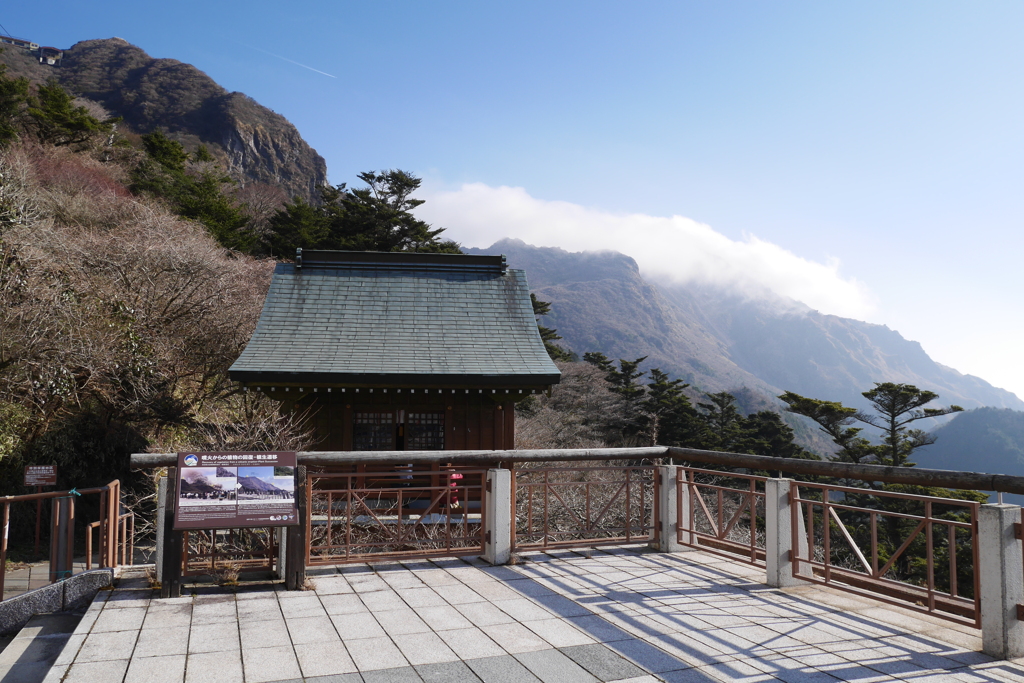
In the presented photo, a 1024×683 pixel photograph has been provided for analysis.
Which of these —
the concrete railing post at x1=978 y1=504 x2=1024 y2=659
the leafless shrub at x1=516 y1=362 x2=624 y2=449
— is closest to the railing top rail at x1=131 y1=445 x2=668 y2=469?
the concrete railing post at x1=978 y1=504 x2=1024 y2=659

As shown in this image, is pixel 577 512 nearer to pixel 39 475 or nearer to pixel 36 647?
pixel 39 475

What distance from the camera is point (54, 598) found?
16.8 ft

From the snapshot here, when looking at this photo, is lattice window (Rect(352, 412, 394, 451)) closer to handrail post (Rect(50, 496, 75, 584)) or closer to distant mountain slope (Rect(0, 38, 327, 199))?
handrail post (Rect(50, 496, 75, 584))

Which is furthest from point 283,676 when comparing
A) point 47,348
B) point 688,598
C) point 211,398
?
point 211,398

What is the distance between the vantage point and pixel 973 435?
2109 inches

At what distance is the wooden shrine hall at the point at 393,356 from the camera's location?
498 inches

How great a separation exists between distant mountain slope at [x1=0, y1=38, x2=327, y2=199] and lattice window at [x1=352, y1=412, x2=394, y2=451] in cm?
6084

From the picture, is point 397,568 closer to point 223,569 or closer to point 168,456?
point 223,569

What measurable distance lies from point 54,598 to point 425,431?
8.65 m

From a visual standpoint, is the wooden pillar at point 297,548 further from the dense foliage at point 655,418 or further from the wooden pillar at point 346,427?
the dense foliage at point 655,418

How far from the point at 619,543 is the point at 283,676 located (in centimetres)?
445

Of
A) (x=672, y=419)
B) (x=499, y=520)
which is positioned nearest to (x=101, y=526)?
(x=499, y=520)

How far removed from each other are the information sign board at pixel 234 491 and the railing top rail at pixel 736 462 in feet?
1.01

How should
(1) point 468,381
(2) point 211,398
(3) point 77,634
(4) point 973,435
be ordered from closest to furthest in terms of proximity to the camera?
1. (3) point 77,634
2. (1) point 468,381
3. (2) point 211,398
4. (4) point 973,435
